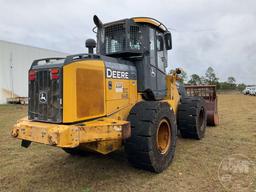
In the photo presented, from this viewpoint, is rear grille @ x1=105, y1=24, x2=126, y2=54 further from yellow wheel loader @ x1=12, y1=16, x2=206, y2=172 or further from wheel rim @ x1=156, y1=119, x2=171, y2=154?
wheel rim @ x1=156, y1=119, x2=171, y2=154

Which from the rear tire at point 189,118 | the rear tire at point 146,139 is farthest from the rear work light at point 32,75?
the rear tire at point 189,118

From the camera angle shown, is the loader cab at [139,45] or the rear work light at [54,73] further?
the loader cab at [139,45]

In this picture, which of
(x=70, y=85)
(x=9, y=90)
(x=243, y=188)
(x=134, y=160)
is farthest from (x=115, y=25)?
(x=9, y=90)

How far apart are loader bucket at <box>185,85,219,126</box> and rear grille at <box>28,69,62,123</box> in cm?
657

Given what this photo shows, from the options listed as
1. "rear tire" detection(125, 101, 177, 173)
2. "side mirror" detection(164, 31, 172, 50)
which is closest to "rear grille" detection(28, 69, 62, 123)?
"rear tire" detection(125, 101, 177, 173)

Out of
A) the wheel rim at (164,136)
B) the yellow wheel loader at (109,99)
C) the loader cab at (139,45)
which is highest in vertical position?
the loader cab at (139,45)

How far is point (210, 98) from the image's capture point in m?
9.54

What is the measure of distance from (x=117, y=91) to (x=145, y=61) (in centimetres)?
107

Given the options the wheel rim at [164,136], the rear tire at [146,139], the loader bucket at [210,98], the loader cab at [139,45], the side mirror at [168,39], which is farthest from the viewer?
the loader bucket at [210,98]

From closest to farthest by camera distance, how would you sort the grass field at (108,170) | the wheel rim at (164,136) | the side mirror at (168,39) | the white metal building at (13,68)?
1. the grass field at (108,170)
2. the wheel rim at (164,136)
3. the side mirror at (168,39)
4. the white metal building at (13,68)

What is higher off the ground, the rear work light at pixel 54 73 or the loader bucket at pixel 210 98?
the rear work light at pixel 54 73

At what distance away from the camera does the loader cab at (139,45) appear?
4.98m

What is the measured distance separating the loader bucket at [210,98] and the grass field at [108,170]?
234 cm

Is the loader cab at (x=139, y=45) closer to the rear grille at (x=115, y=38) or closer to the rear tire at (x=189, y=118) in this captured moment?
the rear grille at (x=115, y=38)
